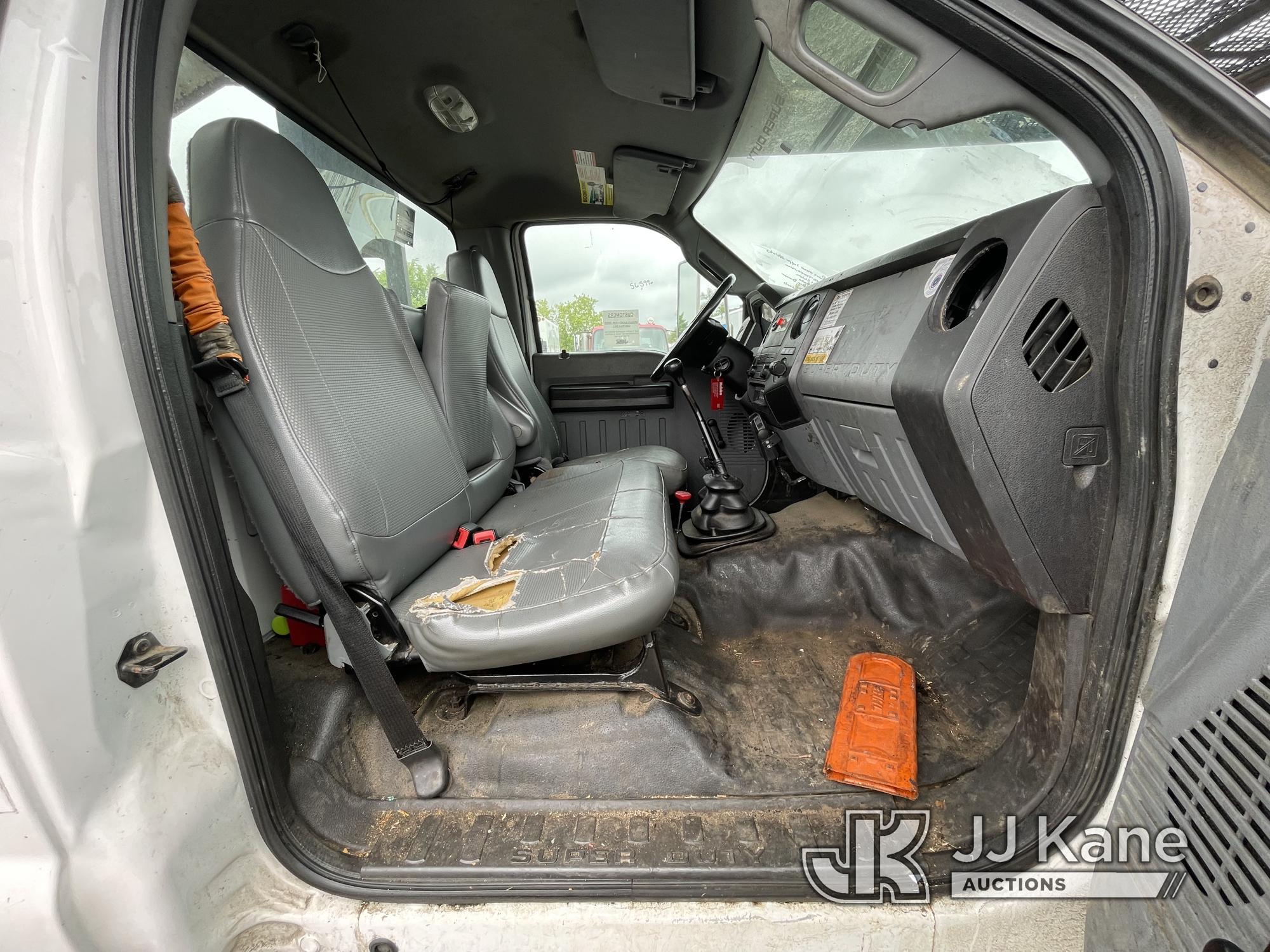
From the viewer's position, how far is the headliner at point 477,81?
1325 millimetres

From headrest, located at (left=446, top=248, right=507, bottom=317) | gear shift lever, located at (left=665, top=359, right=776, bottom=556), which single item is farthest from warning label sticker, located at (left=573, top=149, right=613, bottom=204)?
gear shift lever, located at (left=665, top=359, right=776, bottom=556)

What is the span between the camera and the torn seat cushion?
89 cm

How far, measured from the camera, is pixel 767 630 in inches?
62.2

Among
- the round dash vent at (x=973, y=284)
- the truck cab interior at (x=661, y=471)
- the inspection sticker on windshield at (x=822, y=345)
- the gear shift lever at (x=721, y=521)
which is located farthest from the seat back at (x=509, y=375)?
the round dash vent at (x=973, y=284)

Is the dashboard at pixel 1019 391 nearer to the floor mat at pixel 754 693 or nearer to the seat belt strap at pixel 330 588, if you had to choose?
the floor mat at pixel 754 693

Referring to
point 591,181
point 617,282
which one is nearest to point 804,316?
point 591,181

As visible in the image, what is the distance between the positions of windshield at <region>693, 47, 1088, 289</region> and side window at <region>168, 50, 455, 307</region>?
1.20 m

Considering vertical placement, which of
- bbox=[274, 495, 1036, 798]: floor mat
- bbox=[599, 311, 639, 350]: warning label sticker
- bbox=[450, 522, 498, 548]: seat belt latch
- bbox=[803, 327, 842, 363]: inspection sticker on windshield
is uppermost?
bbox=[803, 327, 842, 363]: inspection sticker on windshield

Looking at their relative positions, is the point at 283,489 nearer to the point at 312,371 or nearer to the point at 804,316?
the point at 312,371

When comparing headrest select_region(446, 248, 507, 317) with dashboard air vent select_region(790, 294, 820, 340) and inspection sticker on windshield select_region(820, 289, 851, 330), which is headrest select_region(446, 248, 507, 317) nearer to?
dashboard air vent select_region(790, 294, 820, 340)

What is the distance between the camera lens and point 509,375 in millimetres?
2084

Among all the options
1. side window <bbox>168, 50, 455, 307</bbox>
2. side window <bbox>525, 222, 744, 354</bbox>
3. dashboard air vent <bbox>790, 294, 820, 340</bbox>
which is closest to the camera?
side window <bbox>168, 50, 455, 307</bbox>

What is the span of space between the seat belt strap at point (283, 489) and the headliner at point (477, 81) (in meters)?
0.84

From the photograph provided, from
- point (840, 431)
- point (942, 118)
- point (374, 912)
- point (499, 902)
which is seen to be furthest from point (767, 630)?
point (942, 118)
